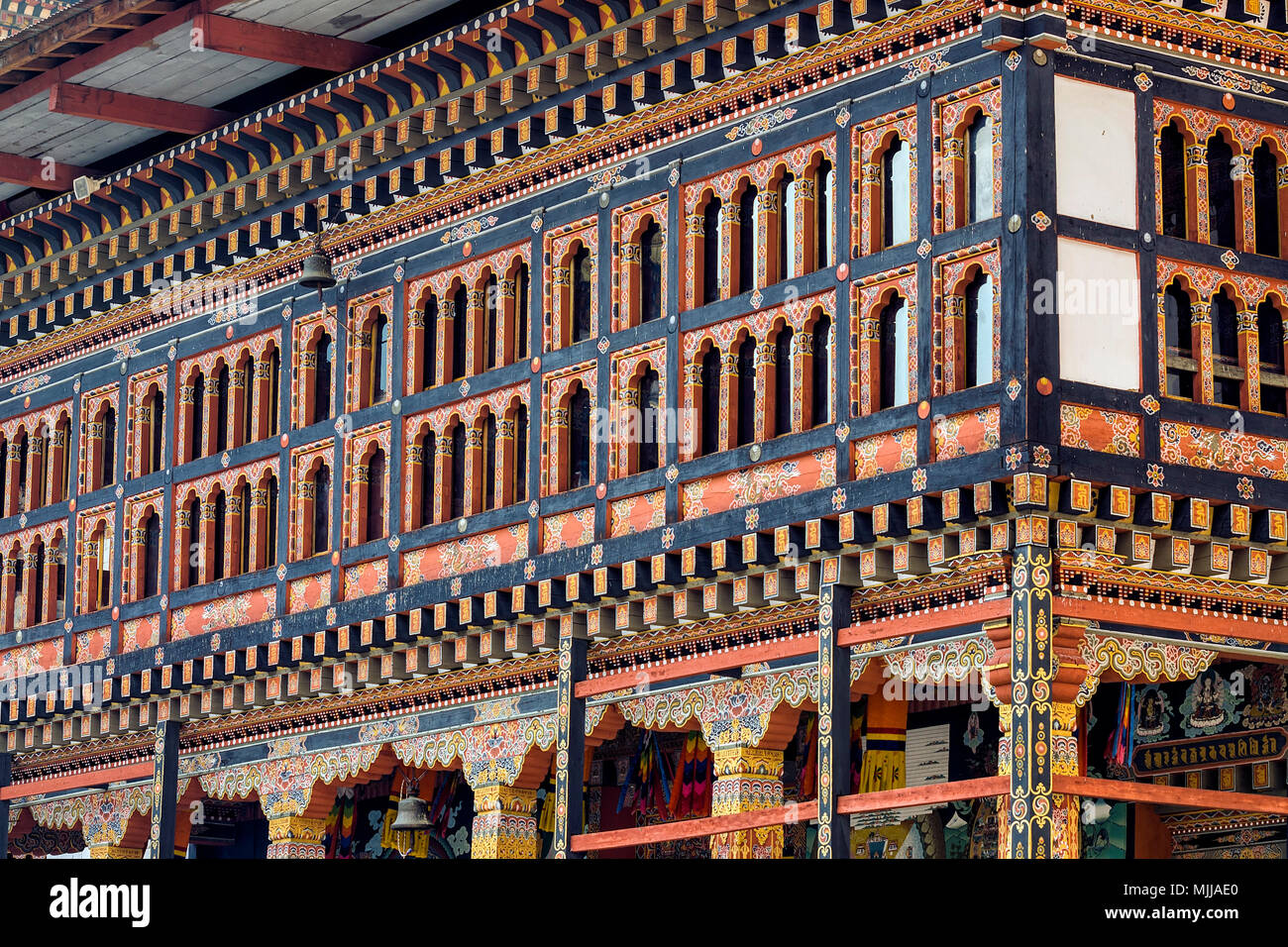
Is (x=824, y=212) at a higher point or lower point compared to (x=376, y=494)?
higher

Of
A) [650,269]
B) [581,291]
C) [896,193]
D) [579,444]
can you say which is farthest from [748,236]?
[579,444]

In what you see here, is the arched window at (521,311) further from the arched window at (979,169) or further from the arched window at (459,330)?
the arched window at (979,169)

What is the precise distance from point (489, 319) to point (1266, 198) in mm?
7095

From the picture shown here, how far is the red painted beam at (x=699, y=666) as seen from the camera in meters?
20.2

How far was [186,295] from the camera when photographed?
27.0m

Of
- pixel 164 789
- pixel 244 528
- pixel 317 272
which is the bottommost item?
pixel 164 789

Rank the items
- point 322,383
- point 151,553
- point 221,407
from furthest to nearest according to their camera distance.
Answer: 1. point 151,553
2. point 221,407
3. point 322,383

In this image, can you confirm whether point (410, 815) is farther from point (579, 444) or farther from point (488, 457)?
point (579, 444)

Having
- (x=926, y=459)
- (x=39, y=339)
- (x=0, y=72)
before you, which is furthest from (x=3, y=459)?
(x=926, y=459)

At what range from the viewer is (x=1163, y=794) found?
18.2 metres

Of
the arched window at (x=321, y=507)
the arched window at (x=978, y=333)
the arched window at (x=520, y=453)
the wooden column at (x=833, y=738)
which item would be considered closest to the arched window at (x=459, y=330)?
the arched window at (x=520, y=453)

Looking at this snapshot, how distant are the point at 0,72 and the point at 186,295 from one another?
3152 mm

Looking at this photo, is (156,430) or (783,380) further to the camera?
(156,430)

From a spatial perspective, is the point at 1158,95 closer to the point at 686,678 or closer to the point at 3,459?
the point at 686,678
